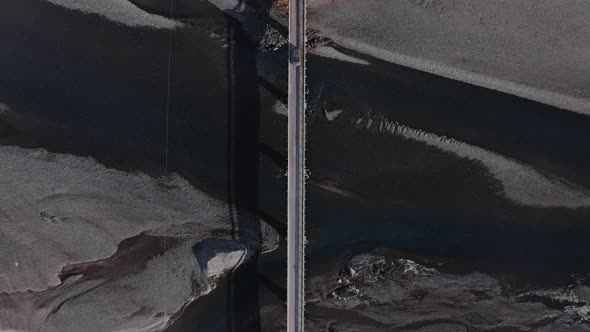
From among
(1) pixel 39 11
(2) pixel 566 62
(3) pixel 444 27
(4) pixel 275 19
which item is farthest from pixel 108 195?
(2) pixel 566 62

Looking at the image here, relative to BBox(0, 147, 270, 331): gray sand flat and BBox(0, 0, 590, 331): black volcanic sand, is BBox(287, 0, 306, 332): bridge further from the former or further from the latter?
BBox(0, 147, 270, 331): gray sand flat

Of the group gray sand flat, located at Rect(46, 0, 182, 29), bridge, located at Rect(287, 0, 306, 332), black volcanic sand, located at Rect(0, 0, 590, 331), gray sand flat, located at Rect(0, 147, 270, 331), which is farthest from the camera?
gray sand flat, located at Rect(46, 0, 182, 29)

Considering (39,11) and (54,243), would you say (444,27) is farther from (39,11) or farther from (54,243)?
(54,243)

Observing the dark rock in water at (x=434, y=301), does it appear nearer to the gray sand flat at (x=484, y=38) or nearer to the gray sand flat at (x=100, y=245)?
the gray sand flat at (x=100, y=245)

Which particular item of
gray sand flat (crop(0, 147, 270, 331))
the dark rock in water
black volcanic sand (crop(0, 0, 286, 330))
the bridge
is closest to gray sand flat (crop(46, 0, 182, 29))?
black volcanic sand (crop(0, 0, 286, 330))

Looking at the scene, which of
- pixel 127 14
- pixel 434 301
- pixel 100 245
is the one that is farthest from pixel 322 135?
pixel 100 245
